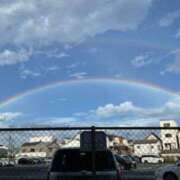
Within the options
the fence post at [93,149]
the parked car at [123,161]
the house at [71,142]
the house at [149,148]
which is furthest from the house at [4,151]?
the house at [149,148]

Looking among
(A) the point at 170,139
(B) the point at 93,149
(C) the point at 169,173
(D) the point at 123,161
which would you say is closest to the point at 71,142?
(B) the point at 93,149

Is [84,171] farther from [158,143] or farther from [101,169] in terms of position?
[158,143]

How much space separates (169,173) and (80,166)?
14641 millimetres

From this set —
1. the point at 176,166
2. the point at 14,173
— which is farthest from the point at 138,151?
the point at 176,166

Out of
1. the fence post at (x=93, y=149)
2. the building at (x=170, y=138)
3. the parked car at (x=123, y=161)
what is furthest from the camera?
the parked car at (x=123, y=161)

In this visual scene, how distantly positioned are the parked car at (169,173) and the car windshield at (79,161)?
545 inches

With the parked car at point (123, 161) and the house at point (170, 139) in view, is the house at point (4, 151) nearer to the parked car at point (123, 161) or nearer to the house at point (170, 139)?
the parked car at point (123, 161)

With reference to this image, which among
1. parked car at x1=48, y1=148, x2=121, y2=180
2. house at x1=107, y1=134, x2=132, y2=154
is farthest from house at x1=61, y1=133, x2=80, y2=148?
house at x1=107, y1=134, x2=132, y2=154

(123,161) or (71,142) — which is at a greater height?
(123,161)

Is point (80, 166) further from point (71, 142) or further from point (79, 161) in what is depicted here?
point (71, 142)

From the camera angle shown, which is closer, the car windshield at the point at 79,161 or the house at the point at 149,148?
the car windshield at the point at 79,161

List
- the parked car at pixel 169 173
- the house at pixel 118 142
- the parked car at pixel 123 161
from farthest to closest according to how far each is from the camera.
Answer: the parked car at pixel 169 173
the parked car at pixel 123 161
the house at pixel 118 142

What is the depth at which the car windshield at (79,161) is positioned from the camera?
10633 millimetres

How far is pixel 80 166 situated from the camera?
10695mm
